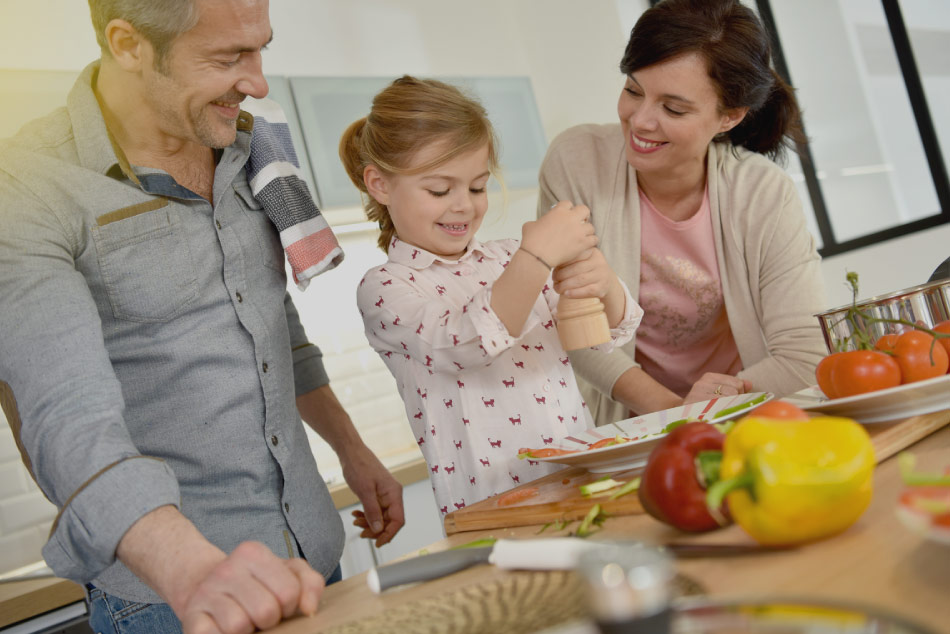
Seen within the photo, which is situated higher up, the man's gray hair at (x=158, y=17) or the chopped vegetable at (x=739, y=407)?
the man's gray hair at (x=158, y=17)

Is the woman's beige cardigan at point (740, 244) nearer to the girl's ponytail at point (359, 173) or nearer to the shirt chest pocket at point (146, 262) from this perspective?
the girl's ponytail at point (359, 173)

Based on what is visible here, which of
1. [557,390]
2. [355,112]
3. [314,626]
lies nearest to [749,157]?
[557,390]

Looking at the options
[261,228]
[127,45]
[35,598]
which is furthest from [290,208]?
[35,598]

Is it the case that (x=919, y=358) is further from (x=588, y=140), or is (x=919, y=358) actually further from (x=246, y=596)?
(x=588, y=140)

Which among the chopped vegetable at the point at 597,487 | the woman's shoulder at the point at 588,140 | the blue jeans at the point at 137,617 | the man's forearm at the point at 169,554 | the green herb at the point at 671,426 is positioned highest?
the woman's shoulder at the point at 588,140

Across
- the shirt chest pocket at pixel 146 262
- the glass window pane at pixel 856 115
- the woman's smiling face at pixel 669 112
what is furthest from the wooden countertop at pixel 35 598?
the glass window pane at pixel 856 115

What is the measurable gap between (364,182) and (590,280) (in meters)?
0.57

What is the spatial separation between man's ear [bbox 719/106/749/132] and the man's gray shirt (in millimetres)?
1012

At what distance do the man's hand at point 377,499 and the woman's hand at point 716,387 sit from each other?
1.85 feet

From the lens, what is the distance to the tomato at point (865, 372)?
40.3 inches

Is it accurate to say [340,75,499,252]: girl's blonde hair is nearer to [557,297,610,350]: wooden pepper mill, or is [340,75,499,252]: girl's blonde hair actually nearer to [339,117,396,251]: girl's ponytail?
[339,117,396,251]: girl's ponytail

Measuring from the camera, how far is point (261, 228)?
1.42 m

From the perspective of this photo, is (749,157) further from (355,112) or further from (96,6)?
(355,112)

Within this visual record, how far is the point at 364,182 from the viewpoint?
1.66 meters
